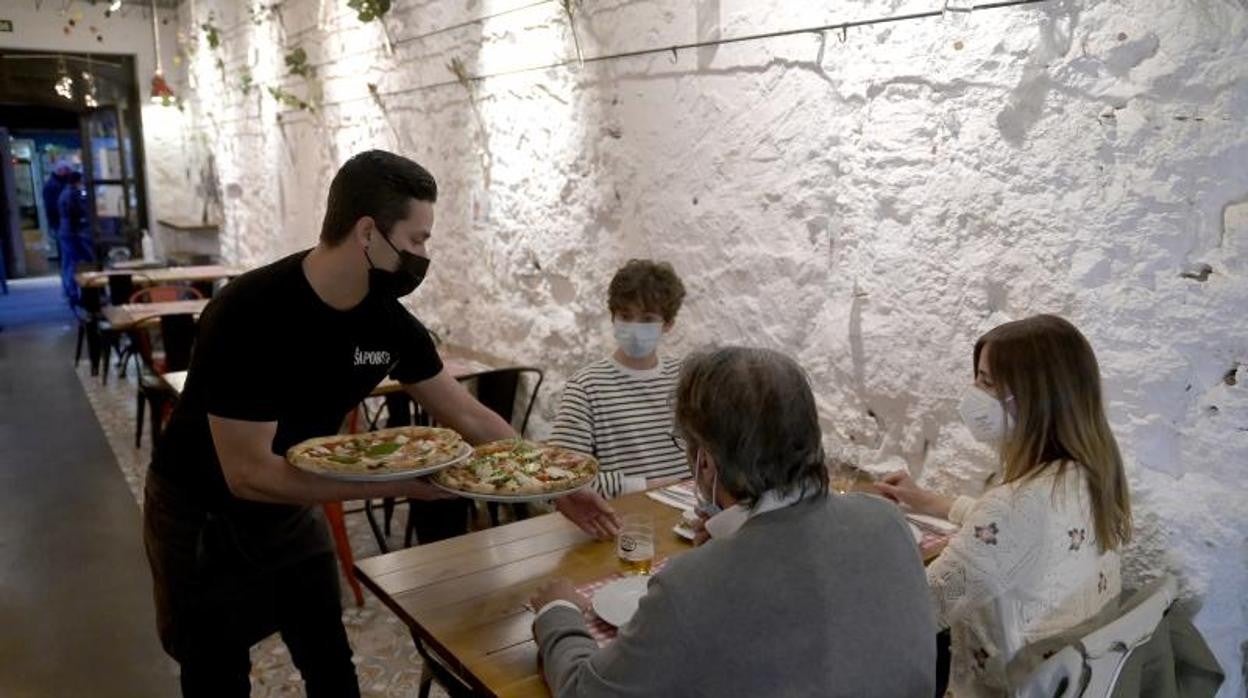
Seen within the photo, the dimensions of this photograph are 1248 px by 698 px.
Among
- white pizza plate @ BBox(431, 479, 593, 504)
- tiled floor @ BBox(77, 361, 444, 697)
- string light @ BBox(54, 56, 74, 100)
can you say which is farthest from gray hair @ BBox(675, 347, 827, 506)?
string light @ BBox(54, 56, 74, 100)

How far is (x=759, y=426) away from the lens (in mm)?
1262

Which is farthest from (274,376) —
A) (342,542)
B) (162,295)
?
(162,295)

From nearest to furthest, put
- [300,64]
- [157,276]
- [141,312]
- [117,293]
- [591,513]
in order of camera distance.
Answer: [591,513] → [141,312] → [300,64] → [117,293] → [157,276]

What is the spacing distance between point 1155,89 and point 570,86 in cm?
227

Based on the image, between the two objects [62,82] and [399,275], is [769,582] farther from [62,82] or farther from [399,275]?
[62,82]

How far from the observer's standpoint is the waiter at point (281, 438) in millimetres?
1762

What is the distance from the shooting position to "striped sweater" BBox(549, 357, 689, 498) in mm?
2752

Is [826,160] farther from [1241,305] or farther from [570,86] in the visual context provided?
[570,86]

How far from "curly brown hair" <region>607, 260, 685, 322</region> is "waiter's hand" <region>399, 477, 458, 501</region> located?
1003mm

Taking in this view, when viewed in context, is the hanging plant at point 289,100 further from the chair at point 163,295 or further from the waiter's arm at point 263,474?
the waiter's arm at point 263,474

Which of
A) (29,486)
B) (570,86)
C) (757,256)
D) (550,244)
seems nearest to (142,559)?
(29,486)

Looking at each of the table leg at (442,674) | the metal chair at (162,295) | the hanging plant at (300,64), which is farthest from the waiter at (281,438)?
the metal chair at (162,295)

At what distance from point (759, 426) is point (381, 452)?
1.02 meters

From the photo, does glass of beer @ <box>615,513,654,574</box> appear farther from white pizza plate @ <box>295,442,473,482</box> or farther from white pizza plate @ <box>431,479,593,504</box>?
white pizza plate @ <box>295,442,473,482</box>
